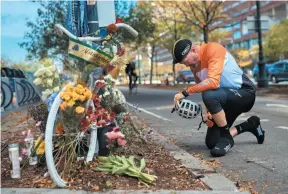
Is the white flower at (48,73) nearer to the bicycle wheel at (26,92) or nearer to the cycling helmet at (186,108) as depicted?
the cycling helmet at (186,108)

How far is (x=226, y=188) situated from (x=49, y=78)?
2029 millimetres

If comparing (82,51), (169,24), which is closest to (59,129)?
(82,51)

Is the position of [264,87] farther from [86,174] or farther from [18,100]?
[86,174]

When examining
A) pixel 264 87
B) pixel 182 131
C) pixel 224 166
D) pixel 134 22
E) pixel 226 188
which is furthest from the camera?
pixel 134 22

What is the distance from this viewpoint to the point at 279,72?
3017cm

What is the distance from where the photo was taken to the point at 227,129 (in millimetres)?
5223

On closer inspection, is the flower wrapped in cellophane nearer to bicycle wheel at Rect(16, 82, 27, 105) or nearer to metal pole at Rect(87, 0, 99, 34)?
metal pole at Rect(87, 0, 99, 34)

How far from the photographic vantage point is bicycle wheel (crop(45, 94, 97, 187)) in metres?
3.37

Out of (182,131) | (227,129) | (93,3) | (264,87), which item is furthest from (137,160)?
(264,87)

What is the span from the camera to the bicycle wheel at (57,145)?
337 centimetres

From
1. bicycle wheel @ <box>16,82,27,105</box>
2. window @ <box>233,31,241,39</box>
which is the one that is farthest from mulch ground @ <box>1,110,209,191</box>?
window @ <box>233,31,241,39</box>

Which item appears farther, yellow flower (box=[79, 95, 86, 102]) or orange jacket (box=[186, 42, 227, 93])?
orange jacket (box=[186, 42, 227, 93])

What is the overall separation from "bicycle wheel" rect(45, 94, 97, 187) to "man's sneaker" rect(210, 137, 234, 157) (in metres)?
1.68

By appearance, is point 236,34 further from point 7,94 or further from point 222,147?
point 222,147
